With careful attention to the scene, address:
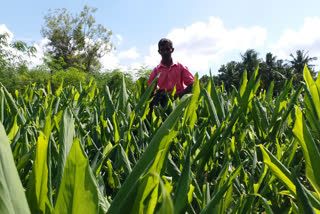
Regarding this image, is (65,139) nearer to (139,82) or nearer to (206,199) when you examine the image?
(206,199)

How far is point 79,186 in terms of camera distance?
0.19 metres

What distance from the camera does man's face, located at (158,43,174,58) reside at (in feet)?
8.54

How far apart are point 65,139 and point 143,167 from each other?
0.09 meters

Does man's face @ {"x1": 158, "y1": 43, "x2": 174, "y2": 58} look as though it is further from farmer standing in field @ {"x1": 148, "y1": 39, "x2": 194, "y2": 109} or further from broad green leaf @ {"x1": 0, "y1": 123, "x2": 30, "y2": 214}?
broad green leaf @ {"x1": 0, "y1": 123, "x2": 30, "y2": 214}

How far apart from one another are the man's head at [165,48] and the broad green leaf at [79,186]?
2.45 metres

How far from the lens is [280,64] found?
128 ft

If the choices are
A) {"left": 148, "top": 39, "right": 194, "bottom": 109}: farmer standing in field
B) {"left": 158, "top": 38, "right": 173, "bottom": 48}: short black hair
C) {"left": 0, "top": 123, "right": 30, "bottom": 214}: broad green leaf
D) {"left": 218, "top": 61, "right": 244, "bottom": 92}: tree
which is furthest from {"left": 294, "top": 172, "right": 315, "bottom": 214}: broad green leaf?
{"left": 218, "top": 61, "right": 244, "bottom": 92}: tree

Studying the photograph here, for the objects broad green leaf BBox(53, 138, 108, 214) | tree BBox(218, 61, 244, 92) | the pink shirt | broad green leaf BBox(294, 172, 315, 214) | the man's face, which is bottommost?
broad green leaf BBox(294, 172, 315, 214)

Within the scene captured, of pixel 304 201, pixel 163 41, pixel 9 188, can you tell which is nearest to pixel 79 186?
pixel 9 188

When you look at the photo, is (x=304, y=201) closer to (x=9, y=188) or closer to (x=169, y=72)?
(x=9, y=188)

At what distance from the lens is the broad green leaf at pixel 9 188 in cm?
16

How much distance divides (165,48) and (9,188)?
252cm

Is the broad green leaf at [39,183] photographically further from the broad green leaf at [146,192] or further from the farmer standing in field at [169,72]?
the farmer standing in field at [169,72]

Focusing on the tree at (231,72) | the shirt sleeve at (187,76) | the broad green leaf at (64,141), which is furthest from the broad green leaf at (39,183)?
the tree at (231,72)
